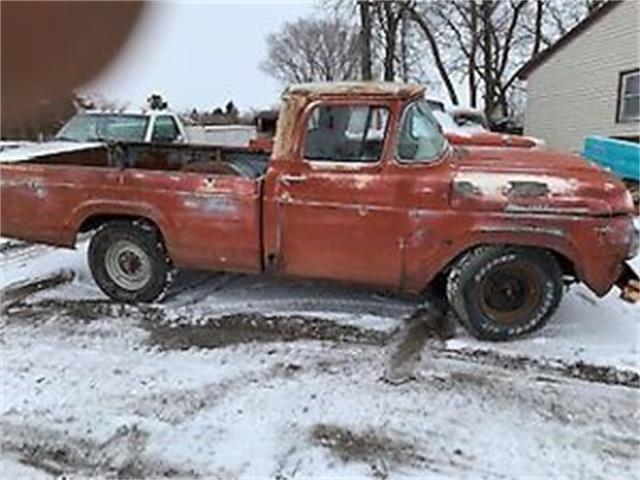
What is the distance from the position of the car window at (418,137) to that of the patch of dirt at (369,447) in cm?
199

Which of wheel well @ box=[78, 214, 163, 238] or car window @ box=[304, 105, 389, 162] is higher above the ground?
car window @ box=[304, 105, 389, 162]

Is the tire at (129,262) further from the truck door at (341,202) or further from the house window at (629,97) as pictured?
the house window at (629,97)

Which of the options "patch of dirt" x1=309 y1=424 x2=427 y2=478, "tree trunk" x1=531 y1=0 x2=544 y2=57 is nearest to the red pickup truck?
"patch of dirt" x1=309 y1=424 x2=427 y2=478

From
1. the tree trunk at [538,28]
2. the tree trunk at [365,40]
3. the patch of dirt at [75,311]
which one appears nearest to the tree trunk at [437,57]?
the tree trunk at [538,28]

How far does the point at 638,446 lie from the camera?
10.6 feet

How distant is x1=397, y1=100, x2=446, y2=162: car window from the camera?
182 inches

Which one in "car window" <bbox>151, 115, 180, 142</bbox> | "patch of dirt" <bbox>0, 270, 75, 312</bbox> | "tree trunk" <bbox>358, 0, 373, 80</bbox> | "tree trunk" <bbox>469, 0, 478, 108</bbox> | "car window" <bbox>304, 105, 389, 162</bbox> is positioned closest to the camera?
"car window" <bbox>304, 105, 389, 162</bbox>

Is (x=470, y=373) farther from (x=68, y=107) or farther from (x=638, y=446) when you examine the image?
(x=68, y=107)

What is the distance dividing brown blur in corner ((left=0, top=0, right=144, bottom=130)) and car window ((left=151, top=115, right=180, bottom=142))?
9756 mm

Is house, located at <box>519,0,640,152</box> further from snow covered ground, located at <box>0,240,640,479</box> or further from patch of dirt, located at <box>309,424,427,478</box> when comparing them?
patch of dirt, located at <box>309,424,427,478</box>

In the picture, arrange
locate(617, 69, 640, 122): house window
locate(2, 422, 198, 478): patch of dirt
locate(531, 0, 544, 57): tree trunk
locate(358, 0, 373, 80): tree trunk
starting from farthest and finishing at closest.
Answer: locate(531, 0, 544, 57): tree trunk
locate(358, 0, 373, 80): tree trunk
locate(617, 69, 640, 122): house window
locate(2, 422, 198, 478): patch of dirt

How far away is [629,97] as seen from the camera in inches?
559

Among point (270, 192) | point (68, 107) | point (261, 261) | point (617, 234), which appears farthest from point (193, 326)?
point (68, 107)

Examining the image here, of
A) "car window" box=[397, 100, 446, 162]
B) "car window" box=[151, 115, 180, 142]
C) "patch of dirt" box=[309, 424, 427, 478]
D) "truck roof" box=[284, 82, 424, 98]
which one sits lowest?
"patch of dirt" box=[309, 424, 427, 478]
